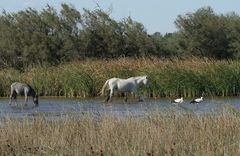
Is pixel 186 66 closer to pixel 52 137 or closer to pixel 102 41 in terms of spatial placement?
pixel 102 41

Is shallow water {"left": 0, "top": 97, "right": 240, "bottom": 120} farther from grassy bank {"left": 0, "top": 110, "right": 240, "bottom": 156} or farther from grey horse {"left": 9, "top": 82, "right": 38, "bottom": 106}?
grey horse {"left": 9, "top": 82, "right": 38, "bottom": 106}

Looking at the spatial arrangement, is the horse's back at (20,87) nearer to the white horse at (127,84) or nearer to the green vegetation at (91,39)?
the white horse at (127,84)

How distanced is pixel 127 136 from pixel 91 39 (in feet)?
130

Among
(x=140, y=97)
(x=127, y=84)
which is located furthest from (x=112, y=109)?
(x=127, y=84)

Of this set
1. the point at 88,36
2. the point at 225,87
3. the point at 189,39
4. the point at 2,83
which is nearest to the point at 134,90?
the point at 225,87

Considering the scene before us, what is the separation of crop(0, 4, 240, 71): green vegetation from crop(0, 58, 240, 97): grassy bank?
13.3 m

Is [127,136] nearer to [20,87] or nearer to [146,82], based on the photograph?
[146,82]

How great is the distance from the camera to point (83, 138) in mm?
12273

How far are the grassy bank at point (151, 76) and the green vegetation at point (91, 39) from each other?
13.3 metres

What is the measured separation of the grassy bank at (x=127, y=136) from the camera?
11.1 m

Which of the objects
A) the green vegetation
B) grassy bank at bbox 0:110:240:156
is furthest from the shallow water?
the green vegetation

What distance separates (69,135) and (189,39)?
42740 mm

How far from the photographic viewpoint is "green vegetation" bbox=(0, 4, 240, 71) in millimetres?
50781

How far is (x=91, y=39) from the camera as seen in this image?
170 feet
